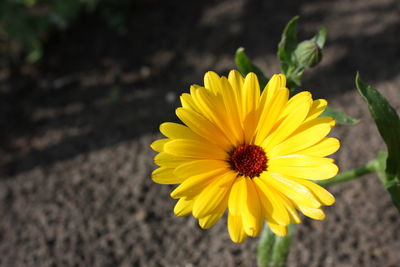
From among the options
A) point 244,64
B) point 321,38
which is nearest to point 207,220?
point 244,64

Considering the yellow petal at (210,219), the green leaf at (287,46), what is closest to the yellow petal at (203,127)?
the yellow petal at (210,219)

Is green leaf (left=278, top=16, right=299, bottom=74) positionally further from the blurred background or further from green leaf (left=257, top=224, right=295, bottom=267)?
the blurred background

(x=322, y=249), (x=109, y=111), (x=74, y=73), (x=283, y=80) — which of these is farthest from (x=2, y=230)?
(x=283, y=80)

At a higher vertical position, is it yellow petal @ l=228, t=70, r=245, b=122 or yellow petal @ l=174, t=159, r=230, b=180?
yellow petal @ l=228, t=70, r=245, b=122

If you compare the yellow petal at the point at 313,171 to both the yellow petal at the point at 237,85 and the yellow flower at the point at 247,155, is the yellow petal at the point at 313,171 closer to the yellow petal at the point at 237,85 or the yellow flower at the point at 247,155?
the yellow flower at the point at 247,155

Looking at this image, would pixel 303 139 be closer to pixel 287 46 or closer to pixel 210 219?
pixel 210 219

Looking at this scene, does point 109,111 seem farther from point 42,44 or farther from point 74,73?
point 42,44

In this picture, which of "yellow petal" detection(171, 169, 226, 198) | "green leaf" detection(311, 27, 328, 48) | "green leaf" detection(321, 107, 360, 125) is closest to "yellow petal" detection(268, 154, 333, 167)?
"yellow petal" detection(171, 169, 226, 198)
